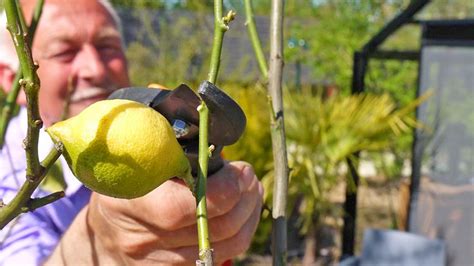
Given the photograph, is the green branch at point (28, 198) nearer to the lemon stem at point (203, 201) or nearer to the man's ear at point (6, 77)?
the lemon stem at point (203, 201)

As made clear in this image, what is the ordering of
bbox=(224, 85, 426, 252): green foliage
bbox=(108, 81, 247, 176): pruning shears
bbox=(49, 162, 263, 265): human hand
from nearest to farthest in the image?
bbox=(108, 81, 247, 176): pruning shears, bbox=(49, 162, 263, 265): human hand, bbox=(224, 85, 426, 252): green foliage

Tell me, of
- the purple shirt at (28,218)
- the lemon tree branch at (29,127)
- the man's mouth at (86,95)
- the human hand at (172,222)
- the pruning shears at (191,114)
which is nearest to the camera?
the lemon tree branch at (29,127)

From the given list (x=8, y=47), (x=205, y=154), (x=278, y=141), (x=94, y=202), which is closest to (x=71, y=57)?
(x=8, y=47)

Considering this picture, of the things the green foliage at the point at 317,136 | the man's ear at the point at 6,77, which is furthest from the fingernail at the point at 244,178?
the green foliage at the point at 317,136

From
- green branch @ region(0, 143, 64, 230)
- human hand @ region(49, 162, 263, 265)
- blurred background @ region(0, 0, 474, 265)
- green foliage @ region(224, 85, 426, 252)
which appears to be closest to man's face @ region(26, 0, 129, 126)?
blurred background @ region(0, 0, 474, 265)

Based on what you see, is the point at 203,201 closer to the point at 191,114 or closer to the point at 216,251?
the point at 191,114

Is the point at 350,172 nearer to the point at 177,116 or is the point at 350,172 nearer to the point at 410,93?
the point at 410,93

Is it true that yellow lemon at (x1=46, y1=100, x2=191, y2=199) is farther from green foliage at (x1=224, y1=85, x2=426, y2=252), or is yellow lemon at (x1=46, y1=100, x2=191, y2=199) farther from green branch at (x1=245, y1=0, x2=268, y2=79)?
green foliage at (x1=224, y1=85, x2=426, y2=252)
